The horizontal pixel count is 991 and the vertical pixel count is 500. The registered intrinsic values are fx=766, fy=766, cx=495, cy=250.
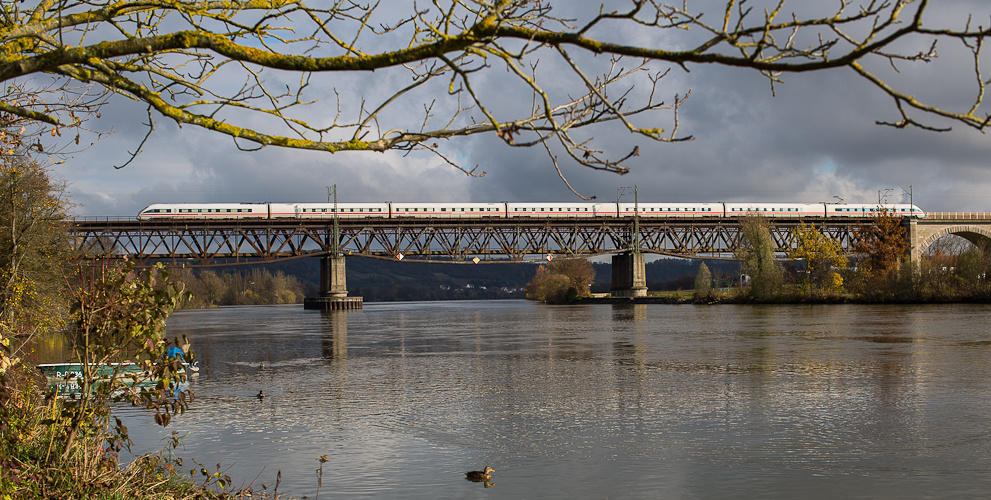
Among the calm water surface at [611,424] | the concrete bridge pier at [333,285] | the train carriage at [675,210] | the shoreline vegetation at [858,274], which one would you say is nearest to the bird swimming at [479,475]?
the calm water surface at [611,424]

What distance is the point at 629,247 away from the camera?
10156cm

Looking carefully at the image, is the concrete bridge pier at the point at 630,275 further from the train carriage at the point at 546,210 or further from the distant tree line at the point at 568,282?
the distant tree line at the point at 568,282

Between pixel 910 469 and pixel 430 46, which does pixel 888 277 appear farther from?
pixel 430 46

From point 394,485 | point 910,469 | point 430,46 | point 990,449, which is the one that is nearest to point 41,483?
point 394,485

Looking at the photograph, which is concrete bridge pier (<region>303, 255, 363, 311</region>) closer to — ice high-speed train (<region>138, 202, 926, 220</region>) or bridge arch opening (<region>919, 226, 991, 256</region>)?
ice high-speed train (<region>138, 202, 926, 220</region>)

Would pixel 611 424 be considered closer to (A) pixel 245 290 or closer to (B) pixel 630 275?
(B) pixel 630 275

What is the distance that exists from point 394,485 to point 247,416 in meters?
6.02

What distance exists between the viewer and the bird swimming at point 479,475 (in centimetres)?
970

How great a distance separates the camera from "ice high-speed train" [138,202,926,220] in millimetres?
93375

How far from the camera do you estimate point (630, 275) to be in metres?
102

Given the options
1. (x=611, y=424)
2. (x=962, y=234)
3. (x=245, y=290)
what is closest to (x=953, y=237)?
(x=962, y=234)

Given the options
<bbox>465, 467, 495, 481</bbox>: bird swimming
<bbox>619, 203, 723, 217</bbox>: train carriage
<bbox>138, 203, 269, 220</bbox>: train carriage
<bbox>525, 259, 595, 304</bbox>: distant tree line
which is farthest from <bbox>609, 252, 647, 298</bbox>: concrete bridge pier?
<bbox>465, 467, 495, 481</bbox>: bird swimming

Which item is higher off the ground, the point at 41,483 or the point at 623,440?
the point at 41,483

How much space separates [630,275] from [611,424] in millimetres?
90564
